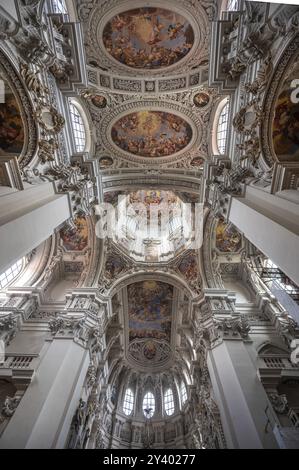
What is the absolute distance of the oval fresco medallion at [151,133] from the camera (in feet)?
45.4

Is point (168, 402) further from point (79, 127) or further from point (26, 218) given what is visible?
point (79, 127)

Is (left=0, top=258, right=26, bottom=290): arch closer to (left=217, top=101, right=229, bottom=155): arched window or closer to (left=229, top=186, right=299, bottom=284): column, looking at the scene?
(left=229, top=186, right=299, bottom=284): column

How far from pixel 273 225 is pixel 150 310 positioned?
14499 mm

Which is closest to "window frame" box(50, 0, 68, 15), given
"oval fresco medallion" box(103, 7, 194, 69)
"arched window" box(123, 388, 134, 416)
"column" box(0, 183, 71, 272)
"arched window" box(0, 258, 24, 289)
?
"oval fresco medallion" box(103, 7, 194, 69)

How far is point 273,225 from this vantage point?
6543 millimetres

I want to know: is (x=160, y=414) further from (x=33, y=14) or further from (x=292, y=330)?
(x=33, y=14)

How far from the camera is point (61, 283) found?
16.3 metres

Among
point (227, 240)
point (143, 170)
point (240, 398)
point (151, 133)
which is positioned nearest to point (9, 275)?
point (143, 170)

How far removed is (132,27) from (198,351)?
15.6 m

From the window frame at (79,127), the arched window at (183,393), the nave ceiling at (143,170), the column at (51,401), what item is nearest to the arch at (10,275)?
the nave ceiling at (143,170)

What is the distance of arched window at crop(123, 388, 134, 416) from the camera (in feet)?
61.1

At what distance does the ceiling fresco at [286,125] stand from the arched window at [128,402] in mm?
19728

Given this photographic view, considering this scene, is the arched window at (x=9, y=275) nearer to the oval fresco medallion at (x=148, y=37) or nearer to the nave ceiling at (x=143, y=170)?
the nave ceiling at (x=143, y=170)

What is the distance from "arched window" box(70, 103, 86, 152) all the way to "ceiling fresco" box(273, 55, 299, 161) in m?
9.10
